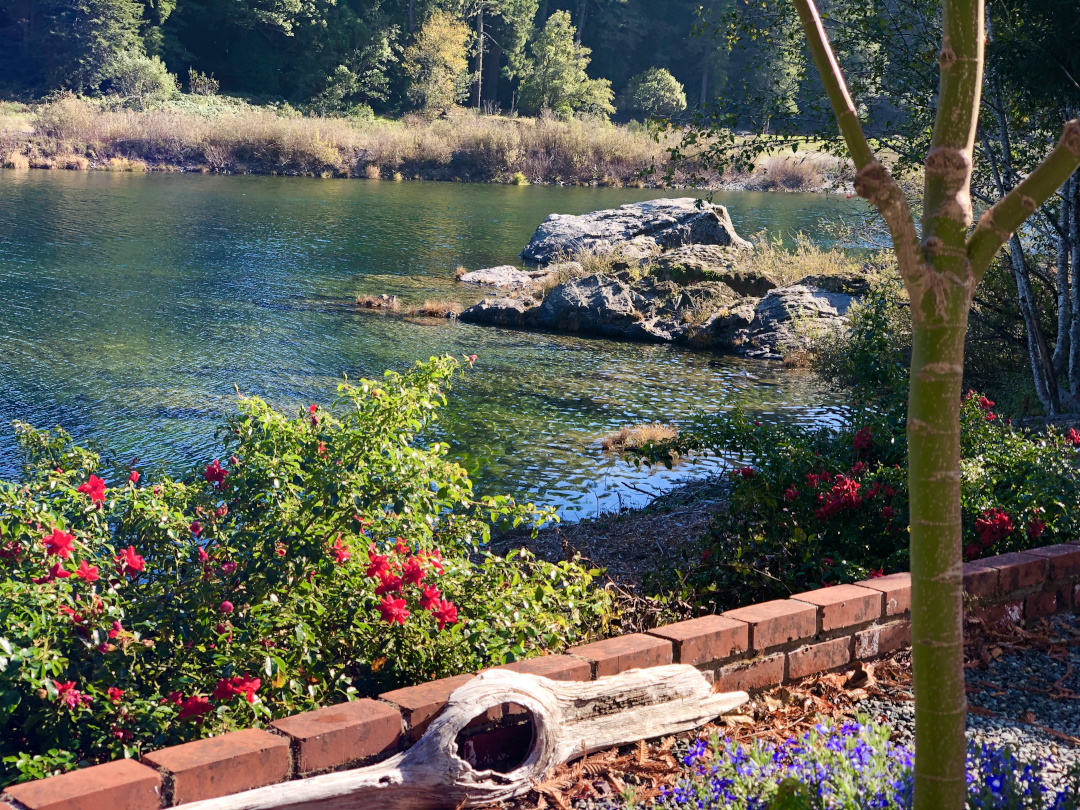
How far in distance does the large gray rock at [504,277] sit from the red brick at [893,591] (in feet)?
51.9

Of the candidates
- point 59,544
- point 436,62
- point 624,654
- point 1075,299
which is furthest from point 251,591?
point 436,62

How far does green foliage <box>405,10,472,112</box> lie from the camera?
2239 inches

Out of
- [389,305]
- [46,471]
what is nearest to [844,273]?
[389,305]

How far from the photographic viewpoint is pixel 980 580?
3.68m

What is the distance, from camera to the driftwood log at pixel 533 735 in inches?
94.7

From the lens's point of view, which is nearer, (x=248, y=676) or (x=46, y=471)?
(x=248, y=676)

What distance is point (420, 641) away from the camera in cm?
315

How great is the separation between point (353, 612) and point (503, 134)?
4384 centimetres

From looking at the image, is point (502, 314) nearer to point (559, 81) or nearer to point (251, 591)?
point (251, 591)

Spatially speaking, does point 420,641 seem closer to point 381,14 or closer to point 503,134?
point 503,134

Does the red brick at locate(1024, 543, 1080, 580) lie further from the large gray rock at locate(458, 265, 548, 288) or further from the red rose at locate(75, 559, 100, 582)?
the large gray rock at locate(458, 265, 548, 288)

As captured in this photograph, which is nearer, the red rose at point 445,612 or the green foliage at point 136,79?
the red rose at point 445,612

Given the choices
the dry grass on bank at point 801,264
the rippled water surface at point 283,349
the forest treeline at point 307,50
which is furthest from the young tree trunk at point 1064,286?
the forest treeline at point 307,50

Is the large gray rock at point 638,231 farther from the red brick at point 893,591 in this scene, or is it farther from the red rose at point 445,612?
the red rose at point 445,612
